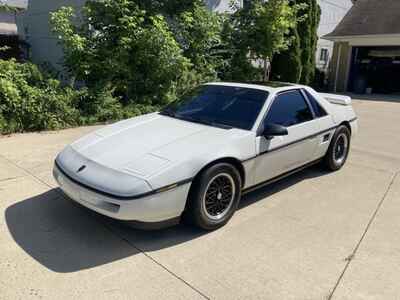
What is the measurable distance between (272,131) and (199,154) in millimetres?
920

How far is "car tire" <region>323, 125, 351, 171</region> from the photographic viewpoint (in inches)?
200

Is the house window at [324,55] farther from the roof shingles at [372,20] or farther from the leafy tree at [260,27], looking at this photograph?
the leafy tree at [260,27]

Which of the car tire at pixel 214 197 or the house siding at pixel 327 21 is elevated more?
the house siding at pixel 327 21

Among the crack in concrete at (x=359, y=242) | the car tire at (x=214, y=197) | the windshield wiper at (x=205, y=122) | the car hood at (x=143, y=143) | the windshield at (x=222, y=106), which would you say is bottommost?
the crack in concrete at (x=359, y=242)

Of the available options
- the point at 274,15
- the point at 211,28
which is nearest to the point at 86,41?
the point at 211,28

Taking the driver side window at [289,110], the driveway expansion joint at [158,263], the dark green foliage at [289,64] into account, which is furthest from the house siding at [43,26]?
the driveway expansion joint at [158,263]

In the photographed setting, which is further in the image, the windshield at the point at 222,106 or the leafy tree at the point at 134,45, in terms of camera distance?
the leafy tree at the point at 134,45

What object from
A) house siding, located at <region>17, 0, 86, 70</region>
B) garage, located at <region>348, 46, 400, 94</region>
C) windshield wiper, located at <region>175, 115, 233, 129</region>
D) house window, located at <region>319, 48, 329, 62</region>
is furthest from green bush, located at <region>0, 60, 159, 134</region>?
house window, located at <region>319, 48, 329, 62</region>

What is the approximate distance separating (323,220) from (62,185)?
2.67 metres

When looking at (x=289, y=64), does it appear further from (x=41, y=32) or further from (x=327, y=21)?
(x=41, y=32)

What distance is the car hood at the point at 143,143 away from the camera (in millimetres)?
3107

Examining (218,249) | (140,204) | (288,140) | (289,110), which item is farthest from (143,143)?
(289,110)

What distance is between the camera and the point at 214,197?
11.1 ft

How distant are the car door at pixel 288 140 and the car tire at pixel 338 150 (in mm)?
583
